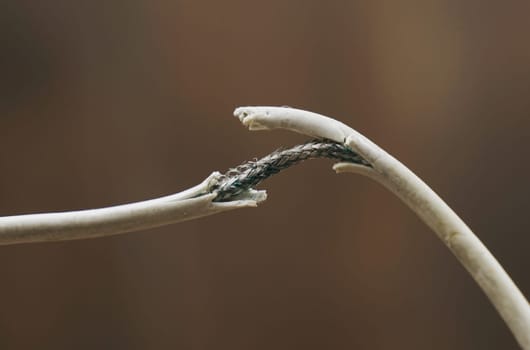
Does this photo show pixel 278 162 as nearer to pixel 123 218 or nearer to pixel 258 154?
pixel 123 218

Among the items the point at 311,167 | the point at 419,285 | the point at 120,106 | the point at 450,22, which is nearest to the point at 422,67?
the point at 450,22

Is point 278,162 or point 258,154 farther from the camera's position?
point 258,154

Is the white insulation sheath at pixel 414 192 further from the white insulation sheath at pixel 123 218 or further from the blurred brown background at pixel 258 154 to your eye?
the blurred brown background at pixel 258 154

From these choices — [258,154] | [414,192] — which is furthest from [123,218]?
[258,154]

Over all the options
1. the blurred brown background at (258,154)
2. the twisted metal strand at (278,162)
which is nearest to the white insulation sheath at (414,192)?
the twisted metal strand at (278,162)

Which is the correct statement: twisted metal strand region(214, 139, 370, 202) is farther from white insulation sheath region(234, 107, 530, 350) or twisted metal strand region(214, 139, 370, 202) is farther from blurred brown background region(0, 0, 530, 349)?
blurred brown background region(0, 0, 530, 349)

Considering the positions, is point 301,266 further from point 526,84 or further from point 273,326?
point 526,84
